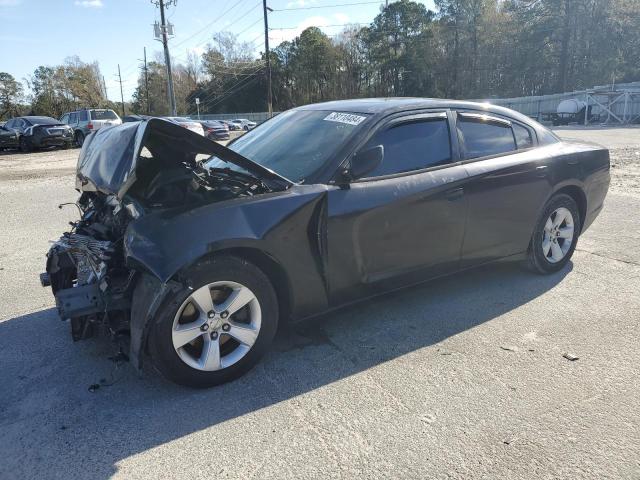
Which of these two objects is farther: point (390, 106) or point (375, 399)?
point (390, 106)

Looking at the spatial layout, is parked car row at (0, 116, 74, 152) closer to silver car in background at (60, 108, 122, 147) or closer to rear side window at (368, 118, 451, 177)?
silver car in background at (60, 108, 122, 147)

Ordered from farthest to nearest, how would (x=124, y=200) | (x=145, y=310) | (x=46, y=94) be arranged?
(x=46, y=94)
(x=124, y=200)
(x=145, y=310)

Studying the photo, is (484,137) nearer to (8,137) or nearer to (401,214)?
(401,214)

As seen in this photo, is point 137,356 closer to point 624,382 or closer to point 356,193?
point 356,193

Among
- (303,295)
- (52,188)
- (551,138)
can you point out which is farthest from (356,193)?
(52,188)

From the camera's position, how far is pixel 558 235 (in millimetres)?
4852

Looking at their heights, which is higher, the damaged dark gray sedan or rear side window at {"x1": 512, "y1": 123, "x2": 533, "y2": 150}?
rear side window at {"x1": 512, "y1": 123, "x2": 533, "y2": 150}

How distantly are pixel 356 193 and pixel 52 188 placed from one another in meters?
9.91

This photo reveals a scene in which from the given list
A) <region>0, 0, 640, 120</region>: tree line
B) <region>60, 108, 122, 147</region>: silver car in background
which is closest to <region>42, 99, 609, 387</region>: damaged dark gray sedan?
<region>60, 108, 122, 147</region>: silver car in background

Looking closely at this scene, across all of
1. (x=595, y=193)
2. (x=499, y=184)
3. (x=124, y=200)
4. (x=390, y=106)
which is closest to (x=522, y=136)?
(x=499, y=184)

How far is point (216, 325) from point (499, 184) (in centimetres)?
260

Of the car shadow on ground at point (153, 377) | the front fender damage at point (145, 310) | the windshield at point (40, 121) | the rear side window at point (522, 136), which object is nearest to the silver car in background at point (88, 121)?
the windshield at point (40, 121)

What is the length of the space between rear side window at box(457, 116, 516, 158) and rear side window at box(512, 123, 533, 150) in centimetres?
7

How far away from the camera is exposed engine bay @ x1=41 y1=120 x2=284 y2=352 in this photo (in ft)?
9.88
